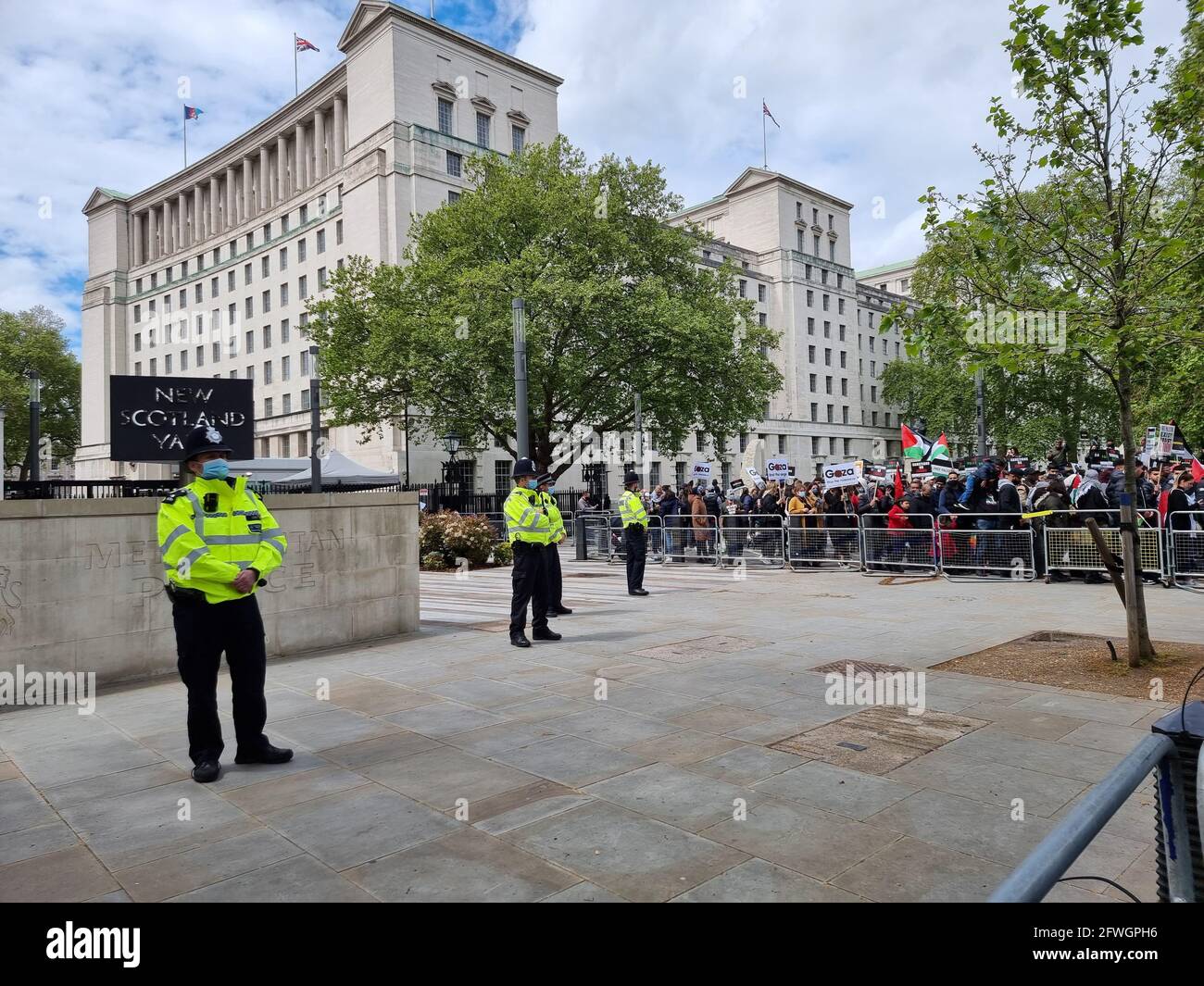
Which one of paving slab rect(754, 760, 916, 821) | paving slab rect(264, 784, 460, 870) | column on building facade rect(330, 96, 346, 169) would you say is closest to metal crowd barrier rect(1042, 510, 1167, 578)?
paving slab rect(754, 760, 916, 821)

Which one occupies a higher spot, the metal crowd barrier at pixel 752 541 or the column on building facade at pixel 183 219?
the column on building facade at pixel 183 219

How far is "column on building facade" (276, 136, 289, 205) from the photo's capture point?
59.2 metres

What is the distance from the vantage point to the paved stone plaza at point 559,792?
3430 mm

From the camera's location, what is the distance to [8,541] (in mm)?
6793

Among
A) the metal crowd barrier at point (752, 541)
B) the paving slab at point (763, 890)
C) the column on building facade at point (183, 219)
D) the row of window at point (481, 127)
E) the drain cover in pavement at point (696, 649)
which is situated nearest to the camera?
the paving slab at point (763, 890)

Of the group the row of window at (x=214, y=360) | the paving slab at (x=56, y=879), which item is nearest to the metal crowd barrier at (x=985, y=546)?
the paving slab at (x=56, y=879)

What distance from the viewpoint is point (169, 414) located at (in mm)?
8297

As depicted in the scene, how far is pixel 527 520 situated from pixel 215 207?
68609 mm

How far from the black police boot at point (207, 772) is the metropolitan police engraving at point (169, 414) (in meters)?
3.87

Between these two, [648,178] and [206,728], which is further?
[648,178]

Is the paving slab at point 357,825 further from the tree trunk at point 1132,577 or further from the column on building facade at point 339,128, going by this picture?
the column on building facade at point 339,128
